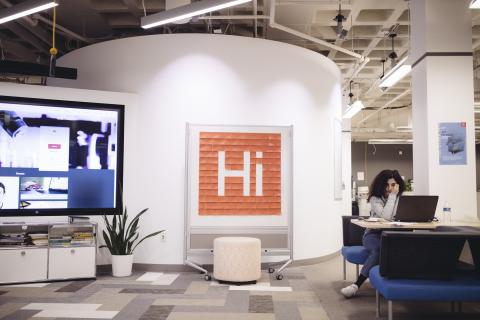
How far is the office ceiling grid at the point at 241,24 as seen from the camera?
646cm

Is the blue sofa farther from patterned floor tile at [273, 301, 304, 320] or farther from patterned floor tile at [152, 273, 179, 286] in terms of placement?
patterned floor tile at [152, 273, 179, 286]

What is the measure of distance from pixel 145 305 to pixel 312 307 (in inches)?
63.1

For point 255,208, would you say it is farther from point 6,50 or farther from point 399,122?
point 399,122

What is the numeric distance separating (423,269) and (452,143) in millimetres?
2327

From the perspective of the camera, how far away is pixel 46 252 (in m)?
5.16

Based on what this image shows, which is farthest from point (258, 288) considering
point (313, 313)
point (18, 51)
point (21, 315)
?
point (18, 51)

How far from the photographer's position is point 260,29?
24.8 ft

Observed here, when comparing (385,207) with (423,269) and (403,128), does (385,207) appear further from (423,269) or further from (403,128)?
(403,128)

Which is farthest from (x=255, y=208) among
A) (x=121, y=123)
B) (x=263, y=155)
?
(x=121, y=123)

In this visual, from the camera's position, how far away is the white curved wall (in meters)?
5.96

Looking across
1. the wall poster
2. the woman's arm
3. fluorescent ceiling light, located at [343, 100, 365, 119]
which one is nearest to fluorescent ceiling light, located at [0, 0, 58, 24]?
the woman's arm

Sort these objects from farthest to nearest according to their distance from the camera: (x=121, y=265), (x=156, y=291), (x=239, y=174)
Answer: (x=239, y=174), (x=121, y=265), (x=156, y=291)

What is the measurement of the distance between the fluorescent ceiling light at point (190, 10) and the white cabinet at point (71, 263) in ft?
9.39

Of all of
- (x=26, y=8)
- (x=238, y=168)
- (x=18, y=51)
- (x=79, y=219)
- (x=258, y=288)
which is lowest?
(x=258, y=288)
